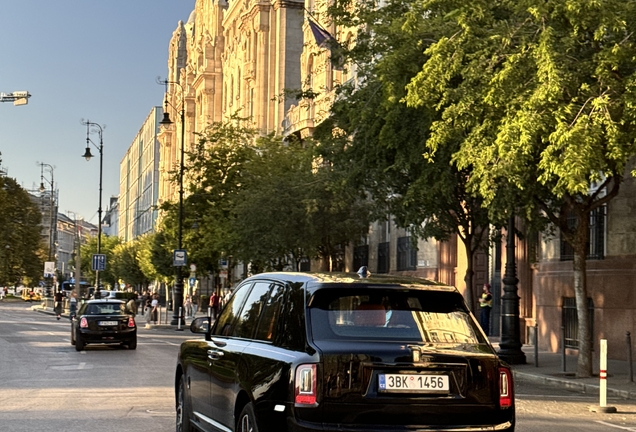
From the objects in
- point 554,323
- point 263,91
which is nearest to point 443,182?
point 554,323

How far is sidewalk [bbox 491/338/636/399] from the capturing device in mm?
18734

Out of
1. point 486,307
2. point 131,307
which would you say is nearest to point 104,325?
point 131,307

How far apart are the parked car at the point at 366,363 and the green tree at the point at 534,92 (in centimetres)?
983

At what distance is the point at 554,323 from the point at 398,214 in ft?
20.5

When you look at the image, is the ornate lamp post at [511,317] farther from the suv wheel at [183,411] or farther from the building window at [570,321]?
the suv wheel at [183,411]

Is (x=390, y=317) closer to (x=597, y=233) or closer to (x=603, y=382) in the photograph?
(x=603, y=382)

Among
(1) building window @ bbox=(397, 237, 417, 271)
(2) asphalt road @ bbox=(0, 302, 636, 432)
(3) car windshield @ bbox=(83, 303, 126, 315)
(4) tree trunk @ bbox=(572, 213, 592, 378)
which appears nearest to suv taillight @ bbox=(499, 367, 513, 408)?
Result: (2) asphalt road @ bbox=(0, 302, 636, 432)

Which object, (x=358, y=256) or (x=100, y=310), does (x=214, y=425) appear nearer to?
(x=100, y=310)

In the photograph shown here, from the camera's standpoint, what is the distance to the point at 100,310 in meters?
29.2

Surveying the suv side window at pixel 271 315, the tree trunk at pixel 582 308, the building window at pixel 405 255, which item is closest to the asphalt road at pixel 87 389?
the suv side window at pixel 271 315

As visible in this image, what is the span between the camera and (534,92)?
17266 millimetres

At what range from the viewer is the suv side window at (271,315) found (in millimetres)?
7645

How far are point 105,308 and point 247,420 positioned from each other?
22.4 m

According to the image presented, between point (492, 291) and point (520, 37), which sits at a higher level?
point (520, 37)
